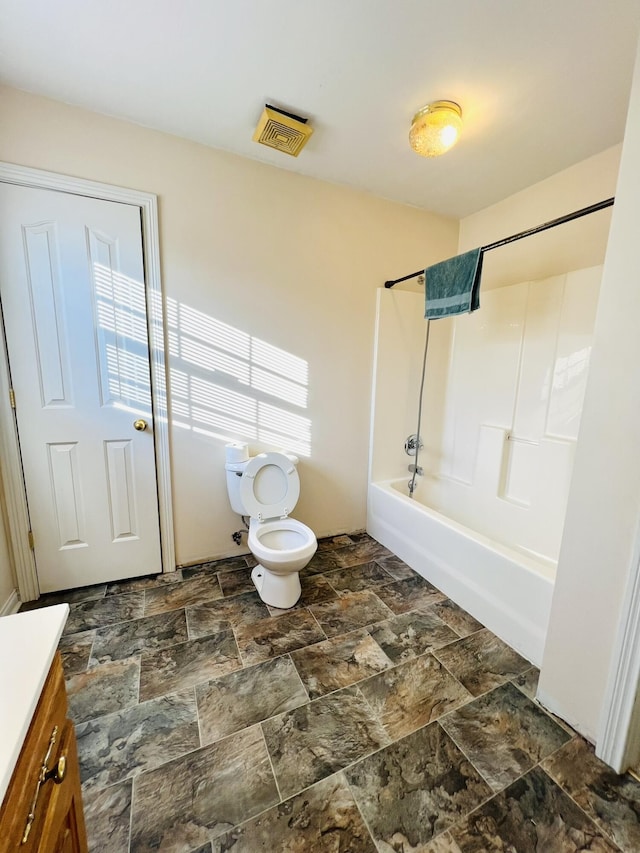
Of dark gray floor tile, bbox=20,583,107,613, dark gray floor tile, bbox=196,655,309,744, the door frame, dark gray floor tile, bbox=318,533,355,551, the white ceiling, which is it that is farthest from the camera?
dark gray floor tile, bbox=318,533,355,551

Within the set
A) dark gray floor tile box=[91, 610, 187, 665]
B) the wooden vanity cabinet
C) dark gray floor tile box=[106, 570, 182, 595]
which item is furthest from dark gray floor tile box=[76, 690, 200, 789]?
dark gray floor tile box=[106, 570, 182, 595]

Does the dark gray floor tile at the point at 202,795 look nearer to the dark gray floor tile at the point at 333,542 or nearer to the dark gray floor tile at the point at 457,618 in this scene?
the dark gray floor tile at the point at 457,618

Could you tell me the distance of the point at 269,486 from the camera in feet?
7.00

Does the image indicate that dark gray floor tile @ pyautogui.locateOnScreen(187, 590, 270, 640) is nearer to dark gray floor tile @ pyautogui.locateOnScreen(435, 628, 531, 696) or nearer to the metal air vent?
dark gray floor tile @ pyautogui.locateOnScreen(435, 628, 531, 696)

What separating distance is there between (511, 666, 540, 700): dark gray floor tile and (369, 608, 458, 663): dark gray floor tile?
0.95 feet

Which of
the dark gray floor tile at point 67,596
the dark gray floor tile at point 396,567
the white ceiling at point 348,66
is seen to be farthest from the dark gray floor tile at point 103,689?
the white ceiling at point 348,66

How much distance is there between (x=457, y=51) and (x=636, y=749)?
8.47ft

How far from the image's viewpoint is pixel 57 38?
129cm

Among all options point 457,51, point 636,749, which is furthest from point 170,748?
point 457,51

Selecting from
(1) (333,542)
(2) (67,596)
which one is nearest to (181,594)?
(2) (67,596)

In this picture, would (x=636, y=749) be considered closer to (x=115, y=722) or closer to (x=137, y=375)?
(x=115, y=722)

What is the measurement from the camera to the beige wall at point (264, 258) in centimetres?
170

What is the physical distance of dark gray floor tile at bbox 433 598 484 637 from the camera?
175 cm

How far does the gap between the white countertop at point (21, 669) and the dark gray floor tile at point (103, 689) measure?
3.07 feet
